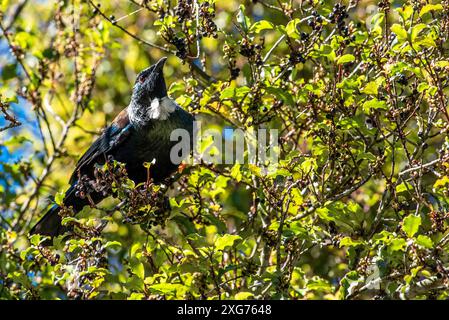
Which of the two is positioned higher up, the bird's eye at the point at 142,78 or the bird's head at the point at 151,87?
the bird's eye at the point at 142,78

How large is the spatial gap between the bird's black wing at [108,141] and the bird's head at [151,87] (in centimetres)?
24

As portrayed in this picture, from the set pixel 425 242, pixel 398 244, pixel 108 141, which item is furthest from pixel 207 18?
pixel 108 141

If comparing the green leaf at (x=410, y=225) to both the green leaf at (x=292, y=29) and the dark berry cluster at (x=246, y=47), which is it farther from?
the dark berry cluster at (x=246, y=47)

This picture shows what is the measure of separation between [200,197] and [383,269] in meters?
1.63

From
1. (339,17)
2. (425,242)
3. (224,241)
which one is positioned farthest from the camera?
(339,17)

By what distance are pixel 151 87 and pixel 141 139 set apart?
58 centimetres

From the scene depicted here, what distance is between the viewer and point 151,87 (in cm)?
709

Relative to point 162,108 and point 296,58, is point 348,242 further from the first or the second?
point 162,108

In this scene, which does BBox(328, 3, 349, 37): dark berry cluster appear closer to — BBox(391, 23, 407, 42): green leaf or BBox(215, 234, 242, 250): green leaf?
BBox(391, 23, 407, 42): green leaf

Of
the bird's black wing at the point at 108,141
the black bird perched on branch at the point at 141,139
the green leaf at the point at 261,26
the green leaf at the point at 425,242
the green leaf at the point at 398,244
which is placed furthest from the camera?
the bird's black wing at the point at 108,141

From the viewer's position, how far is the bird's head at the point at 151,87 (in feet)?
23.1

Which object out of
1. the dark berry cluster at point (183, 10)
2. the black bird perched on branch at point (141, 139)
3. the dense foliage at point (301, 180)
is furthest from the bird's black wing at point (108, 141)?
the dark berry cluster at point (183, 10)
